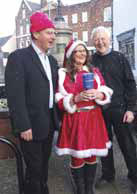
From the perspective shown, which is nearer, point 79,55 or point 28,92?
point 28,92

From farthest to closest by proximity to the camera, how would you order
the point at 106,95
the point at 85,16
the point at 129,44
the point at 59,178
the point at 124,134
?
the point at 85,16, the point at 129,44, the point at 59,178, the point at 124,134, the point at 106,95

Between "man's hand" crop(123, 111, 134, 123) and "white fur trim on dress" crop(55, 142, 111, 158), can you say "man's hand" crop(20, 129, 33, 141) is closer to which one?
"white fur trim on dress" crop(55, 142, 111, 158)

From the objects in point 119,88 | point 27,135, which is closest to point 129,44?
point 119,88

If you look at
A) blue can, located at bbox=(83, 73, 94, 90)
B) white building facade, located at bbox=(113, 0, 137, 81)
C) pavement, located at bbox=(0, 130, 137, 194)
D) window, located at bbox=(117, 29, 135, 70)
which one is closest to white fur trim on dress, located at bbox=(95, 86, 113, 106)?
blue can, located at bbox=(83, 73, 94, 90)

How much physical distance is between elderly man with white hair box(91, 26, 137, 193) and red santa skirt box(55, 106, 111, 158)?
0.86 feet

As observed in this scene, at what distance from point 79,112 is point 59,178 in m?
1.40

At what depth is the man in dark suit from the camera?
2.71 metres

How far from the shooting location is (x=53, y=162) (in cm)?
466

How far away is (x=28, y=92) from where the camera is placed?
111 inches

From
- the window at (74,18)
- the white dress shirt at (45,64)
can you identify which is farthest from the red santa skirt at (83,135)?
the window at (74,18)

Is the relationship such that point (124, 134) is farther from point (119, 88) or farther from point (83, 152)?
point (83, 152)

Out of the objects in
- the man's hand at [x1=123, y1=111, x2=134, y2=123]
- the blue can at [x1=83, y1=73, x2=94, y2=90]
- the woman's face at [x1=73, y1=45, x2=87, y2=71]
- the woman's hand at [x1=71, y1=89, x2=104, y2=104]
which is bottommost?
the man's hand at [x1=123, y1=111, x2=134, y2=123]

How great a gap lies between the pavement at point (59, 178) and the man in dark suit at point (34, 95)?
723 millimetres

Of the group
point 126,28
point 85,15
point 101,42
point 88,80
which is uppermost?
point 85,15
